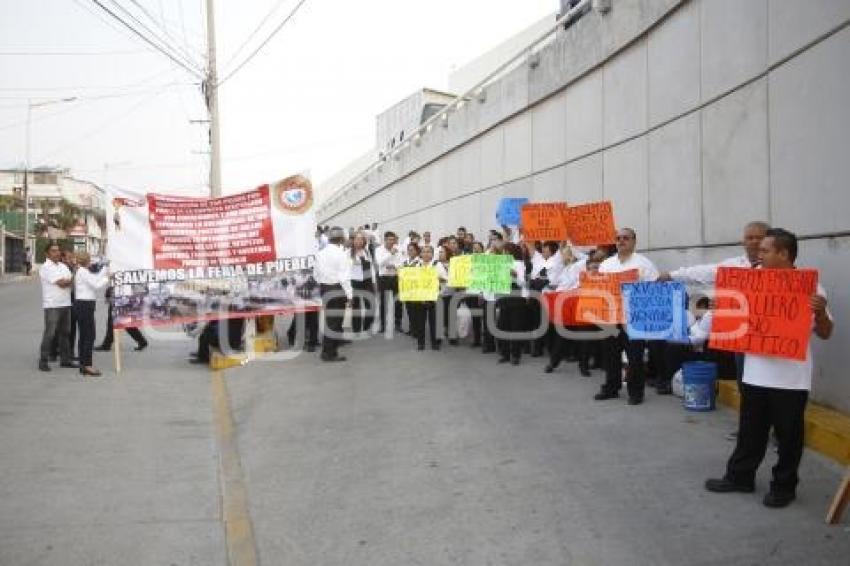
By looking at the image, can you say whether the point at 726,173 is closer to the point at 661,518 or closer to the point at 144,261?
the point at 661,518

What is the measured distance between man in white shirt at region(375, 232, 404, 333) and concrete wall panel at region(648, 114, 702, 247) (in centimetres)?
524

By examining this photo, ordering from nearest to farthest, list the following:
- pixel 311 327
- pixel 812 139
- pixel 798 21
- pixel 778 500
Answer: pixel 778 500
pixel 812 139
pixel 798 21
pixel 311 327

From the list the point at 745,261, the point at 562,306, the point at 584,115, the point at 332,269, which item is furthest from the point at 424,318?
the point at 745,261

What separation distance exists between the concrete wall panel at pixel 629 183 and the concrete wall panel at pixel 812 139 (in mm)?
3006

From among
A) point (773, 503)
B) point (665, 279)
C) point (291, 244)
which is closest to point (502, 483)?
point (773, 503)

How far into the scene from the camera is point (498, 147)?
55.6ft

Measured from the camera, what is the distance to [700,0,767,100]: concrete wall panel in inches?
299

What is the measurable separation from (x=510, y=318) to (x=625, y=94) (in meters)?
3.38

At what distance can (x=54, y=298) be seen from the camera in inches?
441

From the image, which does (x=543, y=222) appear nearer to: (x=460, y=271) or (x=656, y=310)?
(x=460, y=271)

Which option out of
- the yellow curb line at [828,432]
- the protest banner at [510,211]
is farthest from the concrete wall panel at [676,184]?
the protest banner at [510,211]

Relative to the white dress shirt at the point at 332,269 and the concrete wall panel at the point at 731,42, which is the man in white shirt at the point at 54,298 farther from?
the concrete wall panel at the point at 731,42

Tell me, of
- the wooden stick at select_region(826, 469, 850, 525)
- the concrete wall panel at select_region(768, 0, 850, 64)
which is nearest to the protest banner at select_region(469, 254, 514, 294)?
the concrete wall panel at select_region(768, 0, 850, 64)

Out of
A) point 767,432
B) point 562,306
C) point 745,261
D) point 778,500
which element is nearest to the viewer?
point 778,500
